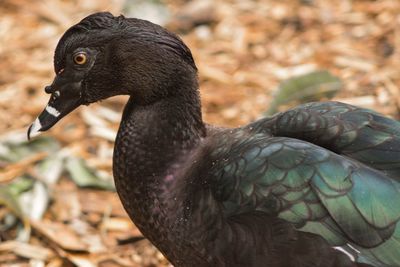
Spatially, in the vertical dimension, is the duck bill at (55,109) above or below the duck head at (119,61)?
below

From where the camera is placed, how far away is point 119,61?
11.2 feet

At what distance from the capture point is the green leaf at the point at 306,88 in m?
4.97

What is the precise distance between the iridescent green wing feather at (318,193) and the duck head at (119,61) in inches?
18.4

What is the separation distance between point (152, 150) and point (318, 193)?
76 cm

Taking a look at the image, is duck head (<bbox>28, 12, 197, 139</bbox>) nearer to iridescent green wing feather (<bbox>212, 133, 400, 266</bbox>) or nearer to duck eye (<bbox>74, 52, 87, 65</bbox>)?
duck eye (<bbox>74, 52, 87, 65</bbox>)

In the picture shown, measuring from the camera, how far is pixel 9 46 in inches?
239

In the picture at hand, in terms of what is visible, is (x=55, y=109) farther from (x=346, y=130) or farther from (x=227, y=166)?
(x=346, y=130)

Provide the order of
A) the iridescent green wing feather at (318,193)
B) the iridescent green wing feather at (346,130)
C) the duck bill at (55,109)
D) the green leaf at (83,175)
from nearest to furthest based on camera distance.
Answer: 1. the iridescent green wing feather at (318,193)
2. the iridescent green wing feather at (346,130)
3. the duck bill at (55,109)
4. the green leaf at (83,175)

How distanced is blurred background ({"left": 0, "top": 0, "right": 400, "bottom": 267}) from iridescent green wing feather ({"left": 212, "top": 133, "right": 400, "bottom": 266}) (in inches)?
48.6

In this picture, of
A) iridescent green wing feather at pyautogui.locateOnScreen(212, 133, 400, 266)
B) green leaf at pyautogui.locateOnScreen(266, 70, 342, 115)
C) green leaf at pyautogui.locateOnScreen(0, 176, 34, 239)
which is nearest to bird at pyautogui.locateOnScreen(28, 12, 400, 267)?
iridescent green wing feather at pyautogui.locateOnScreen(212, 133, 400, 266)

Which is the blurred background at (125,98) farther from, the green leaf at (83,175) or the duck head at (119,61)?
the duck head at (119,61)

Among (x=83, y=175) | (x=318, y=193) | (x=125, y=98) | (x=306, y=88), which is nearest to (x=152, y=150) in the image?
(x=318, y=193)

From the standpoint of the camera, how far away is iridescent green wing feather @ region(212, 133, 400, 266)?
9.72 feet

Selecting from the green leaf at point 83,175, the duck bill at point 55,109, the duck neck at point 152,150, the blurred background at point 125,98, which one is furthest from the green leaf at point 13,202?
the duck neck at point 152,150
